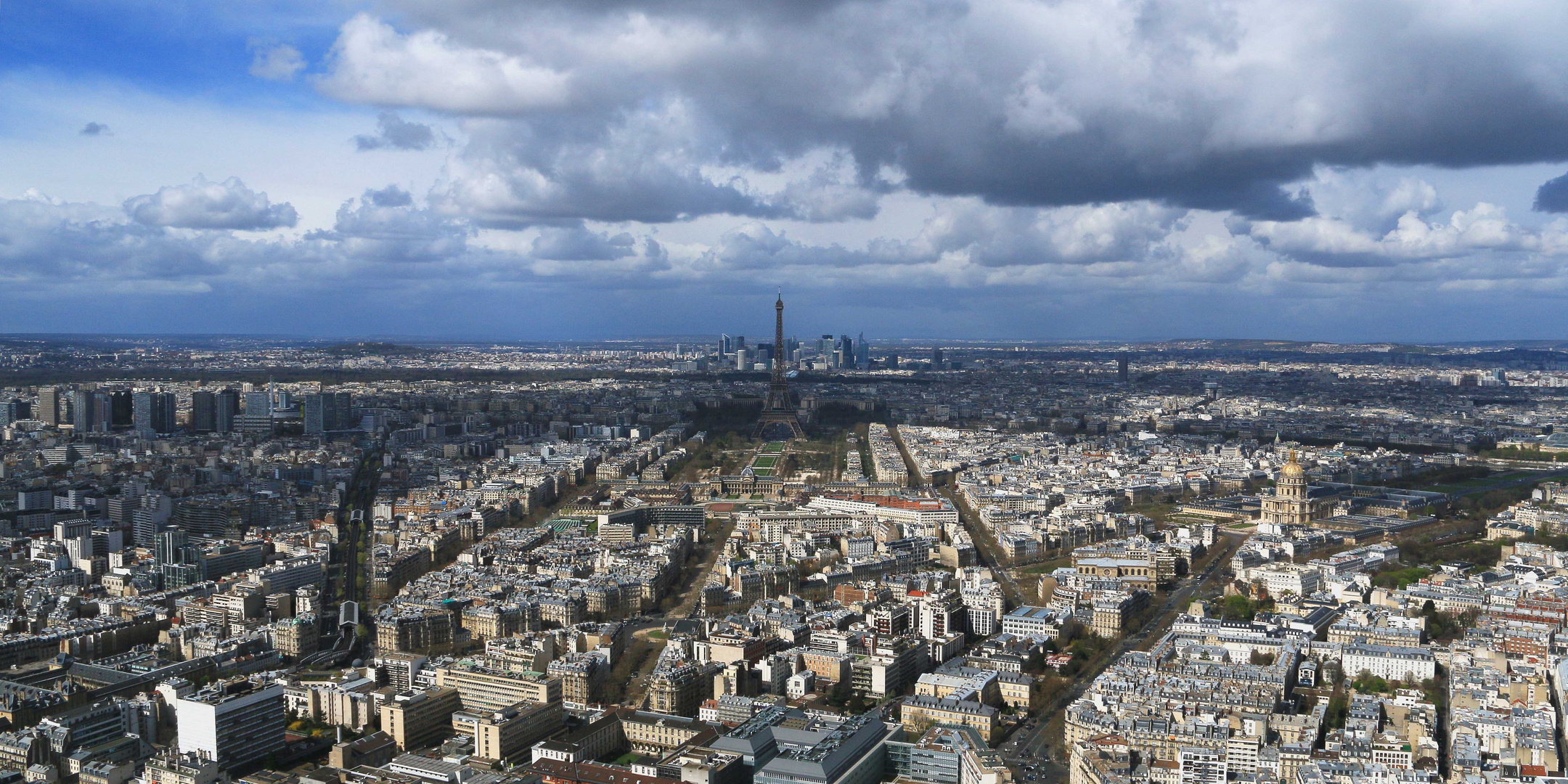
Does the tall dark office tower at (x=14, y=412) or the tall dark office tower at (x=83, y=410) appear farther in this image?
the tall dark office tower at (x=14, y=412)

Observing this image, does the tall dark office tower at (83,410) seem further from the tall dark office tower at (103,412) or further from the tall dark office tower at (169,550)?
the tall dark office tower at (169,550)

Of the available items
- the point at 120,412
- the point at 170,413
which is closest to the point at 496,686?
the point at 170,413

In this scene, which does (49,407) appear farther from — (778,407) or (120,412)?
(778,407)

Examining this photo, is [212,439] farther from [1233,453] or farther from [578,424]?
[1233,453]

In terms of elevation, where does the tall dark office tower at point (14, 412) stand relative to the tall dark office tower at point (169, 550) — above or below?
above

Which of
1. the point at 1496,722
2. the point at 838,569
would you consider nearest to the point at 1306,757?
the point at 1496,722

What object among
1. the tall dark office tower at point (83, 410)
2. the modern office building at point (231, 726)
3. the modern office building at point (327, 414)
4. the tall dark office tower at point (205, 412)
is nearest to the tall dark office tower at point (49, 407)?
the tall dark office tower at point (83, 410)

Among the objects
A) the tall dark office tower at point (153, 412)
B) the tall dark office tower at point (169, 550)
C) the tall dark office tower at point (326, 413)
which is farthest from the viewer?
the tall dark office tower at point (326, 413)
